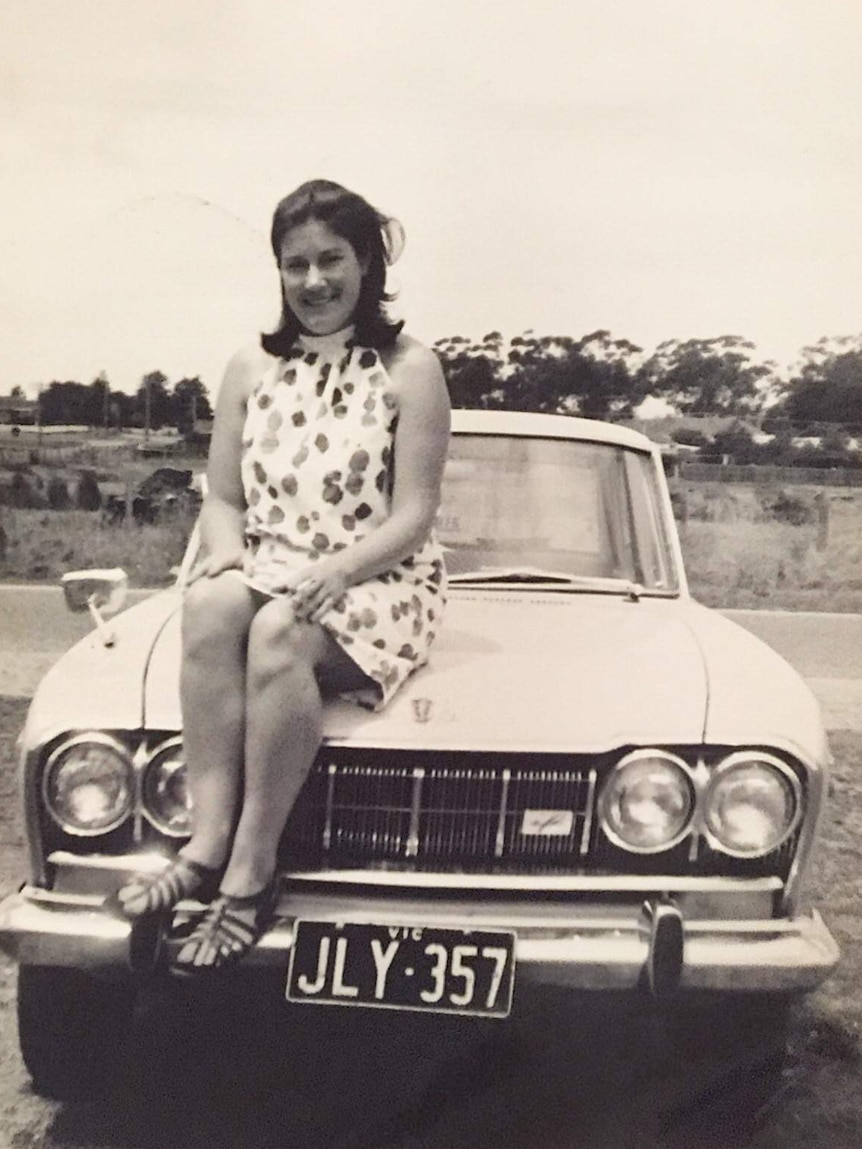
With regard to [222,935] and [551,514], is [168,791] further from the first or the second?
[551,514]

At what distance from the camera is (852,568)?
2.76m

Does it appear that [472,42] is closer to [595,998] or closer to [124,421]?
[124,421]

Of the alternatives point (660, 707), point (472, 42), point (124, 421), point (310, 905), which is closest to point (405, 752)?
point (310, 905)

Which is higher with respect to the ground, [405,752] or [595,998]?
[405,752]

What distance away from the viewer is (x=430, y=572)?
1802 mm

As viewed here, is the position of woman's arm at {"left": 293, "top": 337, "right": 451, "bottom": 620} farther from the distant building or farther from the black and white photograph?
the distant building

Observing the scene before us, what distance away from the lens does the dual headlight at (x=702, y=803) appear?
154cm

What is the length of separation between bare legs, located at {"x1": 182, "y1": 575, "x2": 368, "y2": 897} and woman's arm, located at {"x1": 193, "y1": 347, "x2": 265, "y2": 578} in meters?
0.31

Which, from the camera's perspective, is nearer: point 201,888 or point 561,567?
point 201,888

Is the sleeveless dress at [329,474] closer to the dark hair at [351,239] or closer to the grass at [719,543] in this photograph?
the dark hair at [351,239]

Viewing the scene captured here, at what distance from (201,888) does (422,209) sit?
5.34ft

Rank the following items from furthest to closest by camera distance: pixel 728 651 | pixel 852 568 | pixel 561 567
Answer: pixel 852 568, pixel 561 567, pixel 728 651

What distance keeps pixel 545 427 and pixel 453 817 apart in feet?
3.78

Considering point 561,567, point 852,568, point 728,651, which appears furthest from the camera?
point 852,568
